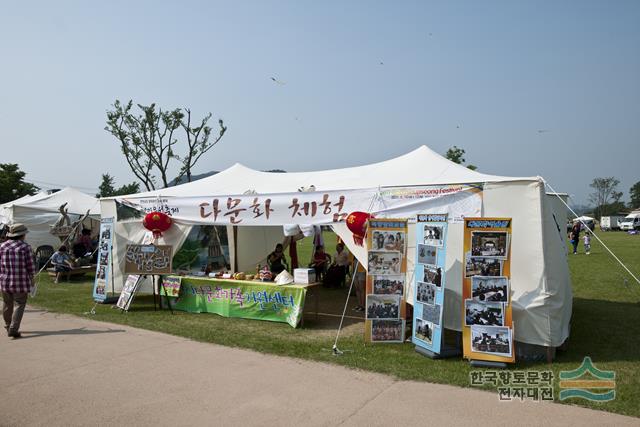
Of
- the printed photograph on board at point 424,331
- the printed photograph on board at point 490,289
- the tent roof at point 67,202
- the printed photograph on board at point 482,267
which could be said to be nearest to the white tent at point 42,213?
the tent roof at point 67,202

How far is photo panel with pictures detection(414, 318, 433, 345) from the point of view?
18.0ft

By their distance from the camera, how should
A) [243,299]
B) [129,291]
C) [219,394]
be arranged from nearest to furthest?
[219,394]
[243,299]
[129,291]

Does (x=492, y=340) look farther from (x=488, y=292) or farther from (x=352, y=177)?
(x=352, y=177)

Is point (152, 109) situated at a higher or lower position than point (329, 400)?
higher

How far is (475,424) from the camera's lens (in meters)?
3.62

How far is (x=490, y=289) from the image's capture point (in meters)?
5.21

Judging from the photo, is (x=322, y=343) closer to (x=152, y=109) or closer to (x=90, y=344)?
(x=90, y=344)

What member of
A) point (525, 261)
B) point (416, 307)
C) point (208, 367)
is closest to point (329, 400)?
point (208, 367)

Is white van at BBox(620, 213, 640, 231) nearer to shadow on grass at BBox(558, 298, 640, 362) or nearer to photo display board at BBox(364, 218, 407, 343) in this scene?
shadow on grass at BBox(558, 298, 640, 362)

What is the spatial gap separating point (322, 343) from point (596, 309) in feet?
18.3

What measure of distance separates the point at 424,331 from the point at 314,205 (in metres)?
2.72

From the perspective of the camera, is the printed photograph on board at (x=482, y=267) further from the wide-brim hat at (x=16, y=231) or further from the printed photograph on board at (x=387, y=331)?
the wide-brim hat at (x=16, y=231)

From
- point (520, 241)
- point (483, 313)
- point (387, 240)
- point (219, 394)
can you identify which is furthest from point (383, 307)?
point (219, 394)

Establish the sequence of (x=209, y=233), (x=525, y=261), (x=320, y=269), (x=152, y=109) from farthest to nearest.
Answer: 1. (x=152, y=109)
2. (x=320, y=269)
3. (x=209, y=233)
4. (x=525, y=261)
